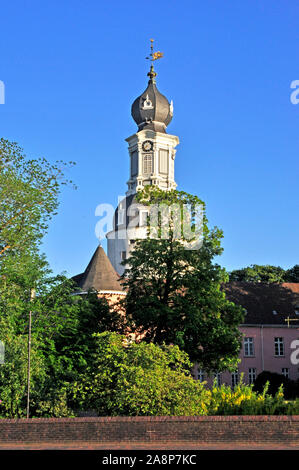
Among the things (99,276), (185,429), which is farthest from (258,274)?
(185,429)

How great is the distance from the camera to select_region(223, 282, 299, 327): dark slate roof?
5781 cm

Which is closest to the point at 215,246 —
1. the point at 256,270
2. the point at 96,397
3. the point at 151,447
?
the point at 96,397

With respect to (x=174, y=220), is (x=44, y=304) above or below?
below

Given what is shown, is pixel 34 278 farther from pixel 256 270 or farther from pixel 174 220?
pixel 256 270

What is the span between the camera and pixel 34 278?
32750 mm

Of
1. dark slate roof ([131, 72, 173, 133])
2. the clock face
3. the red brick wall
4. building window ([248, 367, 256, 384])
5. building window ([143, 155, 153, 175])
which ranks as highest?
dark slate roof ([131, 72, 173, 133])

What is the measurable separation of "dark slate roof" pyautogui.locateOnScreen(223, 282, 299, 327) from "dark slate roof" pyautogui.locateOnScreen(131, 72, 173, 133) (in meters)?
31.0

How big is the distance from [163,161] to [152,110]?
654 centimetres

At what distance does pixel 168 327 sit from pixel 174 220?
22.5 feet

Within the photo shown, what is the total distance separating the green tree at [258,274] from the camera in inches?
3337

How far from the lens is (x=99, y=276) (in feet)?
171

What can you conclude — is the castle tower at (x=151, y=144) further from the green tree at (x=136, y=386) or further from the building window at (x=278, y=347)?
the green tree at (x=136, y=386)

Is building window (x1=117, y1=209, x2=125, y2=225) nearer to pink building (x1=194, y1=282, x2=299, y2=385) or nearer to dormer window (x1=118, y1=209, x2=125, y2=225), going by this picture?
dormer window (x1=118, y1=209, x2=125, y2=225)

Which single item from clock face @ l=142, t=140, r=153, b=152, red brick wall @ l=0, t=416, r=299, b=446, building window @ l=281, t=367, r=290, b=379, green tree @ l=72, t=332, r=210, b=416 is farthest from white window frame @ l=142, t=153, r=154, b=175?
red brick wall @ l=0, t=416, r=299, b=446
